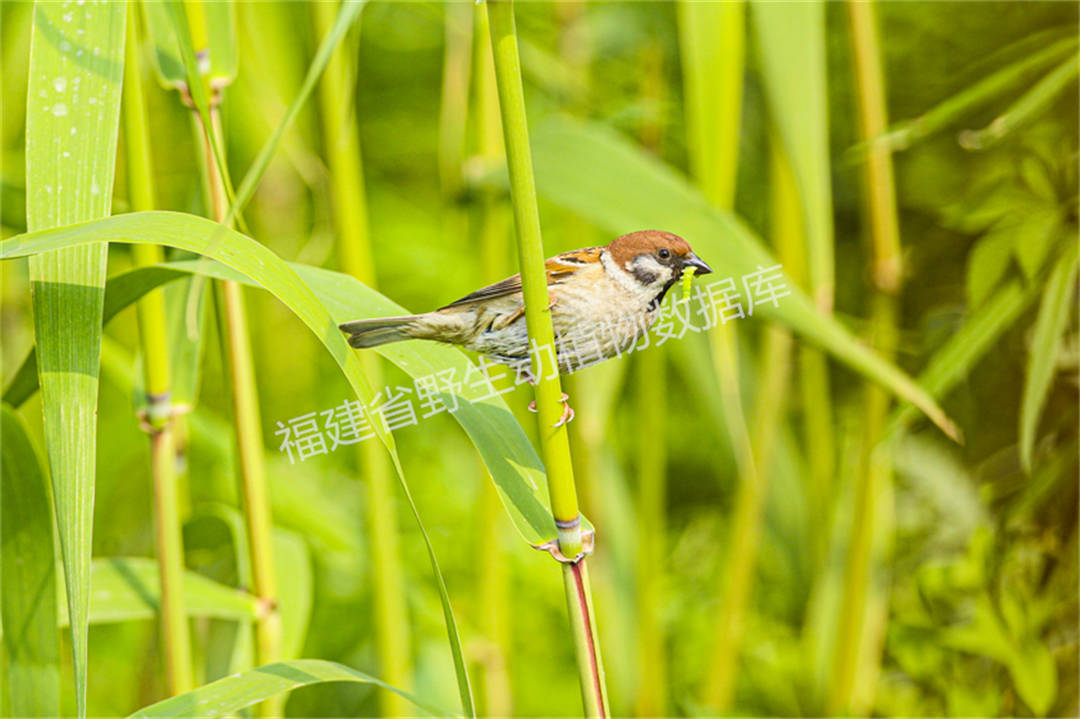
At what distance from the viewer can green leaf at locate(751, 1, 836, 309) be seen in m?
0.69

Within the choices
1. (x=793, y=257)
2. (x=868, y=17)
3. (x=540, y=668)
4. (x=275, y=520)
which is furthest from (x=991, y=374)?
(x=275, y=520)

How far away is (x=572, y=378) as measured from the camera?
3.30 ft

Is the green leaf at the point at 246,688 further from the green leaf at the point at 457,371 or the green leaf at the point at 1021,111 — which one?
the green leaf at the point at 1021,111

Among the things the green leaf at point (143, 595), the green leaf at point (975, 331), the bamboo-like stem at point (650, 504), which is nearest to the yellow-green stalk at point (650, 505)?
the bamboo-like stem at point (650, 504)

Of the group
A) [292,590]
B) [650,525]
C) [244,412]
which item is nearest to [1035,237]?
[650,525]

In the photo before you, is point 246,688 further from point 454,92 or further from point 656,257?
point 454,92

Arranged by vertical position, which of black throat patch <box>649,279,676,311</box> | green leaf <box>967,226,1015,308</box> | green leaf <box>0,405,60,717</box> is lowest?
green leaf <box>0,405,60,717</box>

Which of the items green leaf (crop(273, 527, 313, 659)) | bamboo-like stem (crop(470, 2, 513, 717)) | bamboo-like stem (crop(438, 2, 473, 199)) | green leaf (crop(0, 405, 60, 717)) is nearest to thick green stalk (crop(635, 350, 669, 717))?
bamboo-like stem (crop(470, 2, 513, 717))

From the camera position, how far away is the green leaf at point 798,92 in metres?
0.69

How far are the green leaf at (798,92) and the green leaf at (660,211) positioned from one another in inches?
1.8

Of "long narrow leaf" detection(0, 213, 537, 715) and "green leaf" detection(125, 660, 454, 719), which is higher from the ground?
"long narrow leaf" detection(0, 213, 537, 715)

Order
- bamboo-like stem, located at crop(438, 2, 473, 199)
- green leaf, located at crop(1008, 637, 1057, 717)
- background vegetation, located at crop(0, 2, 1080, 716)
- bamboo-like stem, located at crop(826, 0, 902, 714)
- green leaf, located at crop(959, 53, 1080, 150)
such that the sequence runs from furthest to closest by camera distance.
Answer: bamboo-like stem, located at crop(438, 2, 473, 199)
green leaf, located at crop(1008, 637, 1057, 717)
bamboo-like stem, located at crop(826, 0, 902, 714)
green leaf, located at crop(959, 53, 1080, 150)
background vegetation, located at crop(0, 2, 1080, 716)

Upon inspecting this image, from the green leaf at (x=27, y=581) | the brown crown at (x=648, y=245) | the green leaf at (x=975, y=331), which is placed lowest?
the green leaf at (x=27, y=581)

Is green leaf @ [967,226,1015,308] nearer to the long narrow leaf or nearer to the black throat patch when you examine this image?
the black throat patch
